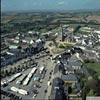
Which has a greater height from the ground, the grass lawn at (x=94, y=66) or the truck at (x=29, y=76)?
the grass lawn at (x=94, y=66)

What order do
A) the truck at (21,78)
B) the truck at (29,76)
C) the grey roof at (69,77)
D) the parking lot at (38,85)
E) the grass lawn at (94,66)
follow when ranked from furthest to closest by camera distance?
the grass lawn at (94,66), the truck at (21,78), the truck at (29,76), the grey roof at (69,77), the parking lot at (38,85)

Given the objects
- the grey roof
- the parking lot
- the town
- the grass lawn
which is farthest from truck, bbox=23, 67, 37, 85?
the grass lawn

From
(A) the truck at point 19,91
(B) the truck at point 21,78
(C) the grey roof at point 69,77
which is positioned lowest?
(B) the truck at point 21,78

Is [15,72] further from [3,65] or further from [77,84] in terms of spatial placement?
[77,84]

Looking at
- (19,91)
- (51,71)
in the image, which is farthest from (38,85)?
(51,71)

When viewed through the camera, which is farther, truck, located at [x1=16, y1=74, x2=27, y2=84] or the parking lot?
truck, located at [x1=16, y1=74, x2=27, y2=84]

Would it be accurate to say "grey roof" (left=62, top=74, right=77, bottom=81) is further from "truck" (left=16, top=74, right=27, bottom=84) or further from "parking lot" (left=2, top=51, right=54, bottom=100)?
"truck" (left=16, top=74, right=27, bottom=84)

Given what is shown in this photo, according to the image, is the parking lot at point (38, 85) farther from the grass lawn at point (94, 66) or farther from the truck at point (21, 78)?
the grass lawn at point (94, 66)

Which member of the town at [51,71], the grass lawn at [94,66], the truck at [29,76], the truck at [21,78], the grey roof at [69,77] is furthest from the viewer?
the grass lawn at [94,66]

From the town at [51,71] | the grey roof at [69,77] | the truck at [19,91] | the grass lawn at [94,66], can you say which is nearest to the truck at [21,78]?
the town at [51,71]

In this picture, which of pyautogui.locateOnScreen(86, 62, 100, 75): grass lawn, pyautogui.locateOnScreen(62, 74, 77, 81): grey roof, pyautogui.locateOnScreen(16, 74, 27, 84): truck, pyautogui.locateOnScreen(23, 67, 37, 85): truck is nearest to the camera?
pyautogui.locateOnScreen(62, 74, 77, 81): grey roof

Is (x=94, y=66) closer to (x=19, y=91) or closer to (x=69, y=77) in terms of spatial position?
(x=69, y=77)

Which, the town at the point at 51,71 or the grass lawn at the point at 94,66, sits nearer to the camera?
the town at the point at 51,71
